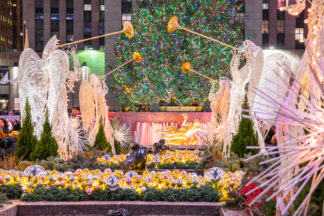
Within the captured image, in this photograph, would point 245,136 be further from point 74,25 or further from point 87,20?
point 87,20

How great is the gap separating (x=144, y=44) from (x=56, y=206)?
22.6 metres

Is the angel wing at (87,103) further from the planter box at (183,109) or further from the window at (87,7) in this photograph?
the window at (87,7)

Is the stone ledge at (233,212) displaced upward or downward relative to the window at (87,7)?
downward

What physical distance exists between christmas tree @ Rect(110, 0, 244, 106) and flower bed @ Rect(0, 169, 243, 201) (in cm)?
1921

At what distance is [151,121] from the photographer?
78.4ft

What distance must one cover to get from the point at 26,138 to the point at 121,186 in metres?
4.43

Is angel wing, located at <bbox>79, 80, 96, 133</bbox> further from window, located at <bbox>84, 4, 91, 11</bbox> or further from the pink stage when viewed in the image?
window, located at <bbox>84, 4, 91, 11</bbox>

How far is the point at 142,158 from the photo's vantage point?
32.3 ft

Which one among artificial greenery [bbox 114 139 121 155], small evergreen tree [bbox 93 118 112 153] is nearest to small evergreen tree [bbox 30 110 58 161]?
small evergreen tree [bbox 93 118 112 153]

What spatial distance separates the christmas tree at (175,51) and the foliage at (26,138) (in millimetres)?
16854

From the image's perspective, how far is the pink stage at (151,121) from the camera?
23.4 metres

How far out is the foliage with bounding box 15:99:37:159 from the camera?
11258mm

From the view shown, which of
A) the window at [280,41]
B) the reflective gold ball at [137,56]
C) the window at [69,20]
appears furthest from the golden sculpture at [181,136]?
the window at [69,20]

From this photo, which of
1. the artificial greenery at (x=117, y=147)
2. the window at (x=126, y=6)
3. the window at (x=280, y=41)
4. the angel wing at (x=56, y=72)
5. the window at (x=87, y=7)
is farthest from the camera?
the window at (x=87, y=7)
